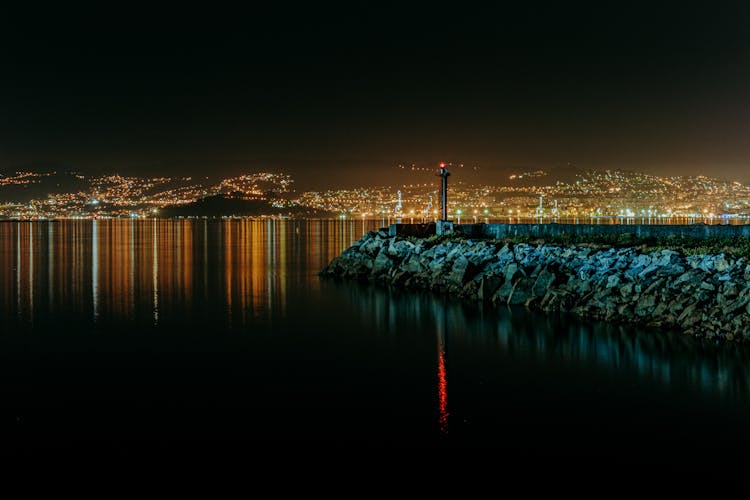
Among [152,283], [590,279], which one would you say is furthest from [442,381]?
[152,283]

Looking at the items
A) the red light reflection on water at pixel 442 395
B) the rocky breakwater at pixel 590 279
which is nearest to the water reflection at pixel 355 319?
the red light reflection on water at pixel 442 395

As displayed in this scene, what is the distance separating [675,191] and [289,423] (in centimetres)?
17345

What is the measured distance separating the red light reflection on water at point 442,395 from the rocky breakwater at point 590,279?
19.2 ft

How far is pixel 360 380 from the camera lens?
45.5ft

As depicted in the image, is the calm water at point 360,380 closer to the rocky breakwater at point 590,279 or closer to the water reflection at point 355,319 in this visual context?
the water reflection at point 355,319

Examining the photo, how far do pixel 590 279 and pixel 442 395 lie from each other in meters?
10.1

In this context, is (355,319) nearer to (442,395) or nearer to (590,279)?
(590,279)

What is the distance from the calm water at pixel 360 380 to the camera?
34.3 feet

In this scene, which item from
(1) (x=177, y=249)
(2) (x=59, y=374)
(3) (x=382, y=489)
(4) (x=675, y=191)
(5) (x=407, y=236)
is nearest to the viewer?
(3) (x=382, y=489)

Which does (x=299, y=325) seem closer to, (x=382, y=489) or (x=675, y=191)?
(x=382, y=489)

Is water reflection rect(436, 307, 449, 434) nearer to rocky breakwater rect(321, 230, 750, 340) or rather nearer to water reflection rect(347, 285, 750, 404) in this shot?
water reflection rect(347, 285, 750, 404)

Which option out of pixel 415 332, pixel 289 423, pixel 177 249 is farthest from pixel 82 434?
pixel 177 249

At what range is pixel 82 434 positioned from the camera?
10.6 m

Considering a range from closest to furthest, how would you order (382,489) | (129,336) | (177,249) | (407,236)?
(382,489) → (129,336) → (407,236) → (177,249)
